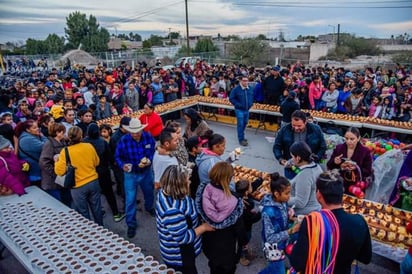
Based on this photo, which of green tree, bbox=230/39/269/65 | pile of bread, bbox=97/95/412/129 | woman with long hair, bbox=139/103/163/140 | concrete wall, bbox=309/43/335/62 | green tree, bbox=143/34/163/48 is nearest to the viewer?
woman with long hair, bbox=139/103/163/140

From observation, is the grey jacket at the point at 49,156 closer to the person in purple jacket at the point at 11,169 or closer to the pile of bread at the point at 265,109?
the person in purple jacket at the point at 11,169

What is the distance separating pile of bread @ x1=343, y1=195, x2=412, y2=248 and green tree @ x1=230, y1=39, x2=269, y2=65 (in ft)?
84.4

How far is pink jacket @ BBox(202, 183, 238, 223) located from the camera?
2.24 meters

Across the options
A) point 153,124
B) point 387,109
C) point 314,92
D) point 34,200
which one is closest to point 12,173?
point 34,200

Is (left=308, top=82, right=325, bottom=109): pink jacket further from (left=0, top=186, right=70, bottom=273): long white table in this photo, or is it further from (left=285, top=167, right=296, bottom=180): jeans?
(left=0, top=186, right=70, bottom=273): long white table

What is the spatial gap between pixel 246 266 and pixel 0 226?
258 centimetres

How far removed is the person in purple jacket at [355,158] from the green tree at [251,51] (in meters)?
25.2

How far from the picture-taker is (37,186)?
3914 millimetres

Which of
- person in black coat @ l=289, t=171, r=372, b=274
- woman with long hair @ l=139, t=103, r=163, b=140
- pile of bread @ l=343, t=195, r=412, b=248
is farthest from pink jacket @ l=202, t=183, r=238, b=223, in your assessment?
woman with long hair @ l=139, t=103, r=163, b=140

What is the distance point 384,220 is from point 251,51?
27391mm

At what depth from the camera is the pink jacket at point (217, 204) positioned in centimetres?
224

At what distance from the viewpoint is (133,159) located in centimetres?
376

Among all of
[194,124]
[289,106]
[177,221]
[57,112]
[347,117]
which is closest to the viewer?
[177,221]

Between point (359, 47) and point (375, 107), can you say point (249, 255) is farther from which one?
point (359, 47)
